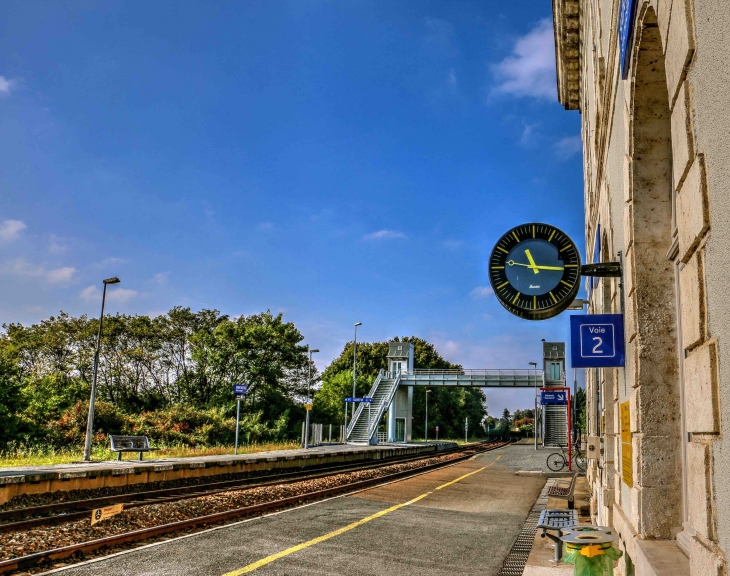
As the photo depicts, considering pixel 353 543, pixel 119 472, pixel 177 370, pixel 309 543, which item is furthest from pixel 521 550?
pixel 177 370

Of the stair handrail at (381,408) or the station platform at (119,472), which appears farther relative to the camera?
the stair handrail at (381,408)

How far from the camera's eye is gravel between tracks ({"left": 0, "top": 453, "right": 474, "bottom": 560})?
893 cm

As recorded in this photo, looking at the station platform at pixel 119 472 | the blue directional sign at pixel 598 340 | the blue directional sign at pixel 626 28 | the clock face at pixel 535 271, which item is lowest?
the station platform at pixel 119 472

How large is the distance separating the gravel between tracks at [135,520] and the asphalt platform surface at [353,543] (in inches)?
53.8

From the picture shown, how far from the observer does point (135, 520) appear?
11172 mm

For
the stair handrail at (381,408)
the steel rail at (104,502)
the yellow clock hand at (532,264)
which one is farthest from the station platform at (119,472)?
the stair handrail at (381,408)

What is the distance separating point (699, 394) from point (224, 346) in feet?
173

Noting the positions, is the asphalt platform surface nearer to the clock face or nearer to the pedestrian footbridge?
the clock face

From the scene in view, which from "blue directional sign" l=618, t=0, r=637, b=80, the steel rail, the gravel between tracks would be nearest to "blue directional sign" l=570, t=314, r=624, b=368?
"blue directional sign" l=618, t=0, r=637, b=80

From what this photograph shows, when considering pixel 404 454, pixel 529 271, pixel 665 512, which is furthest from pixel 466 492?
pixel 404 454

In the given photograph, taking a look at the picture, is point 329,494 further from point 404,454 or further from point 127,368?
point 127,368

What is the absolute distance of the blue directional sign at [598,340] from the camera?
5.77 m

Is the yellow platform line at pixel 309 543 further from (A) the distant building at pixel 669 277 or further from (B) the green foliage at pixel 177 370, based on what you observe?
(B) the green foliage at pixel 177 370

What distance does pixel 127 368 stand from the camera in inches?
2004
